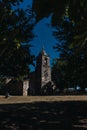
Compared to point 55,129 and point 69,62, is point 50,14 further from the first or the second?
point 69,62

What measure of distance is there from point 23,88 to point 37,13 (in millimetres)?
73815

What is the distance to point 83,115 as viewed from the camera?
72.0 ft

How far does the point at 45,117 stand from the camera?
67.8ft

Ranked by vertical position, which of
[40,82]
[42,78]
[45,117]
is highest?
[42,78]

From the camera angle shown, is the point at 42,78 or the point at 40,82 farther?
the point at 42,78

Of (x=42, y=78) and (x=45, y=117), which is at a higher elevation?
(x=42, y=78)

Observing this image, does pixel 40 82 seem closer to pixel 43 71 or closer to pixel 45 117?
pixel 43 71

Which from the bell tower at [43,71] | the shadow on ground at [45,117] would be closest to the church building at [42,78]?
the bell tower at [43,71]

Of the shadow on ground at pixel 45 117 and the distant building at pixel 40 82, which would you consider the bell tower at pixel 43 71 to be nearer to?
→ the distant building at pixel 40 82

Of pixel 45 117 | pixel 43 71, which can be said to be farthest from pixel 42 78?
pixel 45 117

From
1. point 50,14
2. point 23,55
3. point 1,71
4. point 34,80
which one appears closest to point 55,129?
point 23,55

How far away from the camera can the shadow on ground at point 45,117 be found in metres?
18.6

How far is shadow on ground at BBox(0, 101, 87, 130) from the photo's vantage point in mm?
18569

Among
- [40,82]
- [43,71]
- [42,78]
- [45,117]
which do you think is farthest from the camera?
[43,71]
